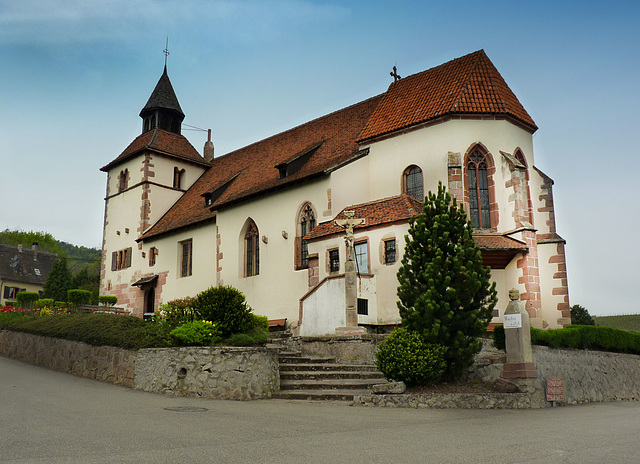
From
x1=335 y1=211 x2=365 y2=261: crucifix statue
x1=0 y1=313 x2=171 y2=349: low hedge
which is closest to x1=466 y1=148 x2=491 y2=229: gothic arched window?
x1=335 y1=211 x2=365 y2=261: crucifix statue

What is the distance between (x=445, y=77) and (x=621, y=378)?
12522 mm

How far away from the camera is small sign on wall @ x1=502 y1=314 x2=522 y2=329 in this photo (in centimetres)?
1375

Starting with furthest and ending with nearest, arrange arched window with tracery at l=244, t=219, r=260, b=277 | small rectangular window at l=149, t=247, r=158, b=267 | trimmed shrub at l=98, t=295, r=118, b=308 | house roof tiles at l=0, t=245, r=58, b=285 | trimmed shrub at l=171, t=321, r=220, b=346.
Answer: house roof tiles at l=0, t=245, r=58, b=285 < trimmed shrub at l=98, t=295, r=118, b=308 < small rectangular window at l=149, t=247, r=158, b=267 < arched window with tracery at l=244, t=219, r=260, b=277 < trimmed shrub at l=171, t=321, r=220, b=346

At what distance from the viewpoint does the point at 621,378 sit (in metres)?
17.9

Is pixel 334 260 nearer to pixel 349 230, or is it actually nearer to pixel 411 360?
pixel 349 230

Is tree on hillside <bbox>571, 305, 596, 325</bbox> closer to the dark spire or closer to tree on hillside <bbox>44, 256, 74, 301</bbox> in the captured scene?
the dark spire

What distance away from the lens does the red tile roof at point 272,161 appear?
Answer: 24234 mm

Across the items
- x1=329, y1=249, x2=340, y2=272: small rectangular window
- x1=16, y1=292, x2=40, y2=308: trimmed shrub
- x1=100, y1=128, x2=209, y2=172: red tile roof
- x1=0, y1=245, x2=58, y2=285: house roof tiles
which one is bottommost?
x1=16, y1=292, x2=40, y2=308: trimmed shrub

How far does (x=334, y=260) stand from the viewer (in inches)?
811

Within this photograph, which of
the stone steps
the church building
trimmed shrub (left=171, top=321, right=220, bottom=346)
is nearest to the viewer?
the stone steps

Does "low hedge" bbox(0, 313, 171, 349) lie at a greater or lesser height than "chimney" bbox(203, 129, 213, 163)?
lesser

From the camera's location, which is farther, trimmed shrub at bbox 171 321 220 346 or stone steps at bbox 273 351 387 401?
trimmed shrub at bbox 171 321 220 346

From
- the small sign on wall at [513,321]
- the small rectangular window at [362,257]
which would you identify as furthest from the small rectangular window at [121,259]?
the small sign on wall at [513,321]

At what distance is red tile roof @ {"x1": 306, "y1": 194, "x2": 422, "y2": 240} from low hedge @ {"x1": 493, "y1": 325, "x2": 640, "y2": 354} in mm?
Result: 5417
